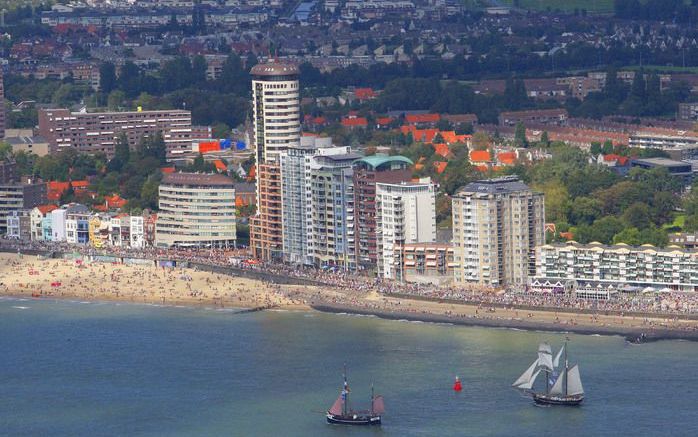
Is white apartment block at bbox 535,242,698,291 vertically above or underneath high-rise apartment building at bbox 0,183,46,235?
underneath

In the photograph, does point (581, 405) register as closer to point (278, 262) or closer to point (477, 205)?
point (477, 205)

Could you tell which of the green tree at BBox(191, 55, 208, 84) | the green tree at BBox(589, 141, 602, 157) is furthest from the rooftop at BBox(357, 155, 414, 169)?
the green tree at BBox(191, 55, 208, 84)

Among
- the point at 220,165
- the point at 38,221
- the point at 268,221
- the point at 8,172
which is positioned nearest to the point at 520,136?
the point at 220,165

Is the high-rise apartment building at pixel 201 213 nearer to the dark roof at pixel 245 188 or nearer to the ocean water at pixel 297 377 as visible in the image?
the dark roof at pixel 245 188

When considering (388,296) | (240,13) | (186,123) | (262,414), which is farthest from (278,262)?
(240,13)

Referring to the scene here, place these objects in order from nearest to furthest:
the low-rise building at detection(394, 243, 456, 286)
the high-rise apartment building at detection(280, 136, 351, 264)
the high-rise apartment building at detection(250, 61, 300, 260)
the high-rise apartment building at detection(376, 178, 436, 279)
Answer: the low-rise building at detection(394, 243, 456, 286)
the high-rise apartment building at detection(376, 178, 436, 279)
the high-rise apartment building at detection(280, 136, 351, 264)
the high-rise apartment building at detection(250, 61, 300, 260)

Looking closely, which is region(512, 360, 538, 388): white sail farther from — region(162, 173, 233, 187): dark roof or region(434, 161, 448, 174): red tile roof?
region(434, 161, 448, 174): red tile roof

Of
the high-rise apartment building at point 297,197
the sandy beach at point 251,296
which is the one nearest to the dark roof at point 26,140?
the sandy beach at point 251,296
